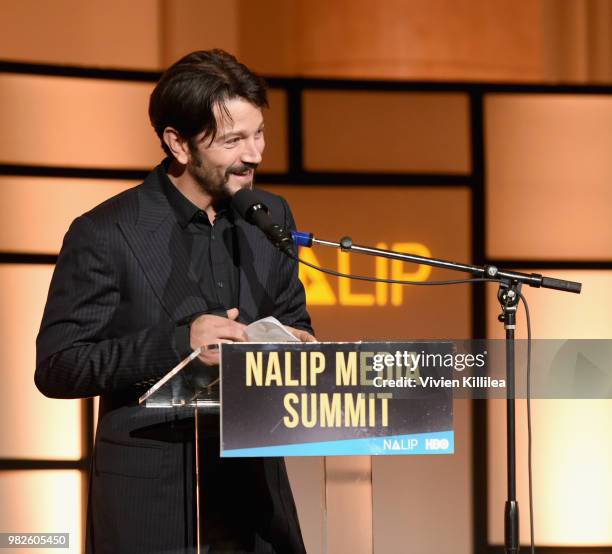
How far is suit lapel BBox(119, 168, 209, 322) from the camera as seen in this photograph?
192 cm

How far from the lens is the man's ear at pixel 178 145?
2.05 m

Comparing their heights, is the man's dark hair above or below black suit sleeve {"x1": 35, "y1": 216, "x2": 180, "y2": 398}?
above

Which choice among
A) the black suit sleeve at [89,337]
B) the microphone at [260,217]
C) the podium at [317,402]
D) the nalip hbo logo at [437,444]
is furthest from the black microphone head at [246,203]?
the nalip hbo logo at [437,444]

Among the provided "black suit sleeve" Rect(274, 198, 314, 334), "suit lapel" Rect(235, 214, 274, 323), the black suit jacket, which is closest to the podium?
the black suit jacket

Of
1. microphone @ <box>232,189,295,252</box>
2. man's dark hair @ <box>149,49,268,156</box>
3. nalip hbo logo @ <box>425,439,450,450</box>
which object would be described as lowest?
nalip hbo logo @ <box>425,439,450,450</box>

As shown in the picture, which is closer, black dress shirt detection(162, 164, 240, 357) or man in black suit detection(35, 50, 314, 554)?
man in black suit detection(35, 50, 314, 554)

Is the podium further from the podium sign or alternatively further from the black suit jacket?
the black suit jacket

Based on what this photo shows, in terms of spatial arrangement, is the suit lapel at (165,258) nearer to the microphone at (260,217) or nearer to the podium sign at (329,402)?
the microphone at (260,217)

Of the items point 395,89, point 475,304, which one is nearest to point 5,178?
point 395,89

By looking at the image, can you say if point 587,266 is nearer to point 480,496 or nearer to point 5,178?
point 480,496

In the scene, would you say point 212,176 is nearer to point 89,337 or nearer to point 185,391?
point 89,337

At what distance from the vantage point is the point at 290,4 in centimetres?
388

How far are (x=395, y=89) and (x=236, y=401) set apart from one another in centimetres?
249

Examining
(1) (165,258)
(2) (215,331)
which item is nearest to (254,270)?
(1) (165,258)
